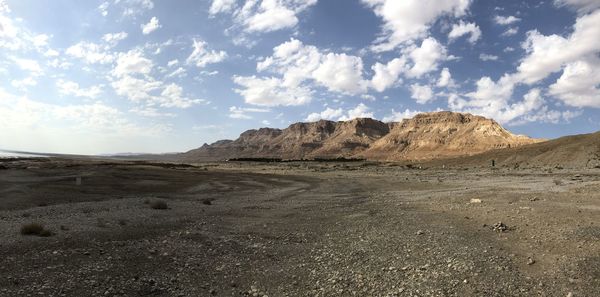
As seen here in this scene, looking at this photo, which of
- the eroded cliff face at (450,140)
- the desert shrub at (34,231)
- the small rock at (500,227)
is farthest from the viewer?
the eroded cliff face at (450,140)

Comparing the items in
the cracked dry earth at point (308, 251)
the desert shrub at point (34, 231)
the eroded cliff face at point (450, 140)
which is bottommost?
the cracked dry earth at point (308, 251)

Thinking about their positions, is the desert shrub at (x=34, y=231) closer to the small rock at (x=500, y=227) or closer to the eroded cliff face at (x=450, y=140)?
the small rock at (x=500, y=227)

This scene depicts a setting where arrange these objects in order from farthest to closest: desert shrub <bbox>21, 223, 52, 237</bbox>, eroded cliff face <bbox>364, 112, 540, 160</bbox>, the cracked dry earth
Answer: eroded cliff face <bbox>364, 112, 540, 160</bbox> < desert shrub <bbox>21, 223, 52, 237</bbox> < the cracked dry earth

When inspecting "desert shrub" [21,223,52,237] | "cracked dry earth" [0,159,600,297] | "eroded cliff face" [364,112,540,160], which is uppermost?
"eroded cliff face" [364,112,540,160]

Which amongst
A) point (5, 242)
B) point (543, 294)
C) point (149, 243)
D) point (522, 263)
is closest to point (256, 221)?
point (149, 243)

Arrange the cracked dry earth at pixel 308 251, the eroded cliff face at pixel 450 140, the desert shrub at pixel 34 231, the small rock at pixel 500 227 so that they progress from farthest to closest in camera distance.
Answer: the eroded cliff face at pixel 450 140 < the small rock at pixel 500 227 < the desert shrub at pixel 34 231 < the cracked dry earth at pixel 308 251

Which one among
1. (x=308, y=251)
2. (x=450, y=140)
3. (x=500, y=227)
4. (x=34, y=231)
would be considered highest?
(x=450, y=140)

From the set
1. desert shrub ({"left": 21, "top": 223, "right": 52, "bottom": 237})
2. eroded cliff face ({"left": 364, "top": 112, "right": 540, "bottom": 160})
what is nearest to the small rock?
desert shrub ({"left": 21, "top": 223, "right": 52, "bottom": 237})

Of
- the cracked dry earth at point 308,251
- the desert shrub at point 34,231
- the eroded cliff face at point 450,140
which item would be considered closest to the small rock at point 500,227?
the cracked dry earth at point 308,251

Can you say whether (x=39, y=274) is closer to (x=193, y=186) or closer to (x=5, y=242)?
(x=5, y=242)

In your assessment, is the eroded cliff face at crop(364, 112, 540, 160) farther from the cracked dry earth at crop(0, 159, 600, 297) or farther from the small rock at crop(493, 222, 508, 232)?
the small rock at crop(493, 222, 508, 232)

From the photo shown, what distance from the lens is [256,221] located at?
18203 mm

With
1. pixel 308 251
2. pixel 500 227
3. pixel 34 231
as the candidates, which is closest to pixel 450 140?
pixel 500 227

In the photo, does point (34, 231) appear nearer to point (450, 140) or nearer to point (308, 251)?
point (308, 251)
